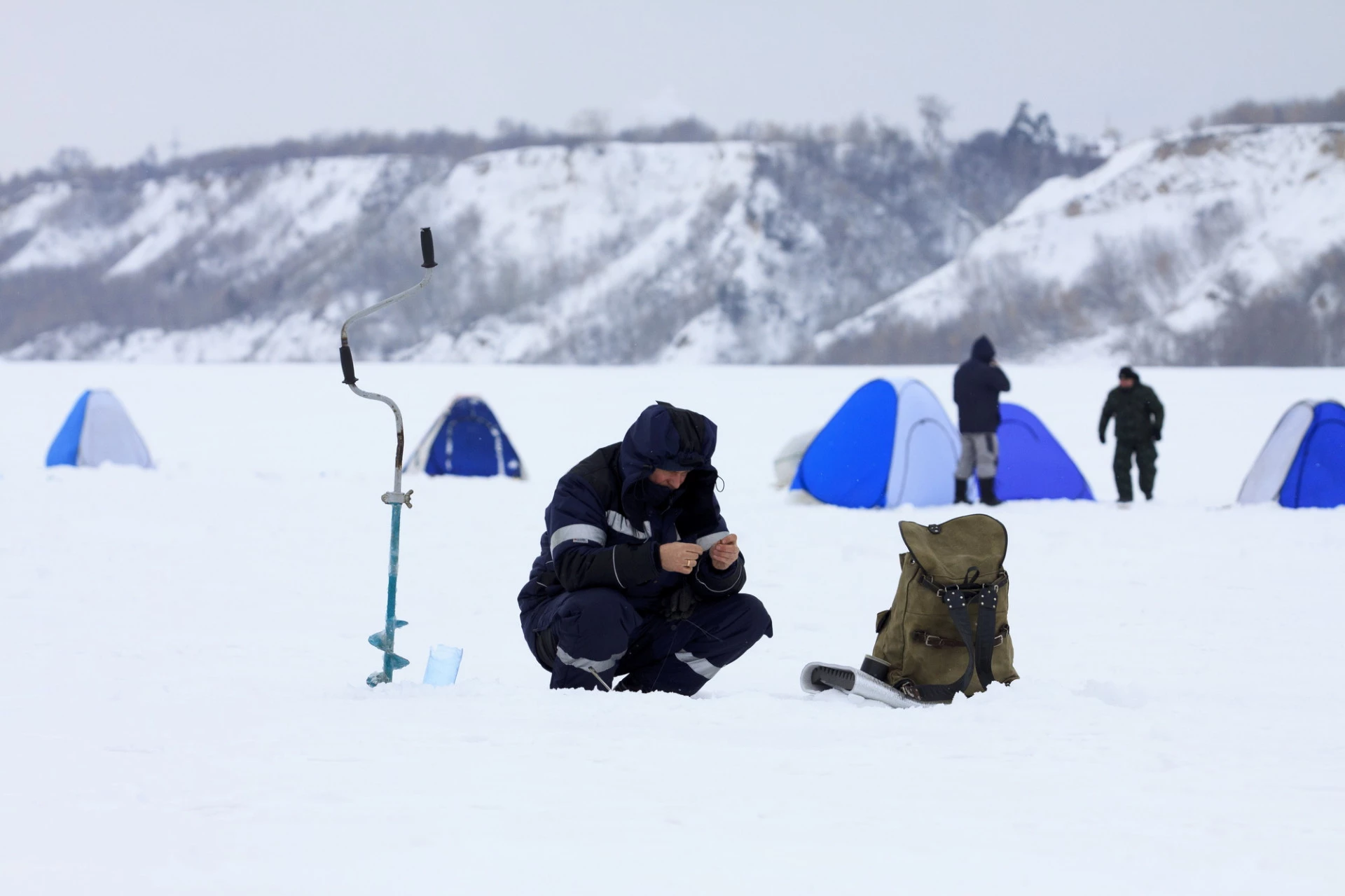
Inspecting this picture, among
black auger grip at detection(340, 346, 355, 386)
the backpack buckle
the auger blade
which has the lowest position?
the auger blade

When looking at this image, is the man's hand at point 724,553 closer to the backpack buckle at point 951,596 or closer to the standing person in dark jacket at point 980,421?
the backpack buckle at point 951,596

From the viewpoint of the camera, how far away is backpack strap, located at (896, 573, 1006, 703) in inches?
152

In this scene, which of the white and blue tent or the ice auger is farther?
the white and blue tent

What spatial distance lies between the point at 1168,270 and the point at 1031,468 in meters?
49.2

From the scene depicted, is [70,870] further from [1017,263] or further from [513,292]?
[513,292]

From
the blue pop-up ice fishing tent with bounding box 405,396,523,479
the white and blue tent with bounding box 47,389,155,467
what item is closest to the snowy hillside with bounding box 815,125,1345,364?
the blue pop-up ice fishing tent with bounding box 405,396,523,479

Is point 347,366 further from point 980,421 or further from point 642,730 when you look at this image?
point 980,421

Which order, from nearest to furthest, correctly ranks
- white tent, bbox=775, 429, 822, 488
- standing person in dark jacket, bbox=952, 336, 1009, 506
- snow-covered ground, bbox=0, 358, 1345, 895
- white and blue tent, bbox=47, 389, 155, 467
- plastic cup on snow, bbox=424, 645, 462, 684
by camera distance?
snow-covered ground, bbox=0, 358, 1345, 895 → plastic cup on snow, bbox=424, 645, 462, 684 → standing person in dark jacket, bbox=952, 336, 1009, 506 → white tent, bbox=775, 429, 822, 488 → white and blue tent, bbox=47, 389, 155, 467

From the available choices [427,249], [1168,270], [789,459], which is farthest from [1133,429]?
[1168,270]

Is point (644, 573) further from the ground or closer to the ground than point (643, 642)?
further from the ground

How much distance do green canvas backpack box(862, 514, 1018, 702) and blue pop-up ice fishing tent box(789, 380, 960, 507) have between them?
6.39 metres

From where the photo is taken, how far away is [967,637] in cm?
388

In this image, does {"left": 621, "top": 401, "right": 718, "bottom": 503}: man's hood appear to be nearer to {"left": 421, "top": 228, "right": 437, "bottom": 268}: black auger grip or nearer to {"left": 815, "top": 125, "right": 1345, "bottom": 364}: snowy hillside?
{"left": 421, "top": 228, "right": 437, "bottom": 268}: black auger grip

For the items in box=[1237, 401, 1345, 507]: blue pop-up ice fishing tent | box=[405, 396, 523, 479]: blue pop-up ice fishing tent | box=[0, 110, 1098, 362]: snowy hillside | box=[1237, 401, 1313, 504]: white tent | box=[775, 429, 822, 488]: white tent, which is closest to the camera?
box=[1237, 401, 1345, 507]: blue pop-up ice fishing tent
